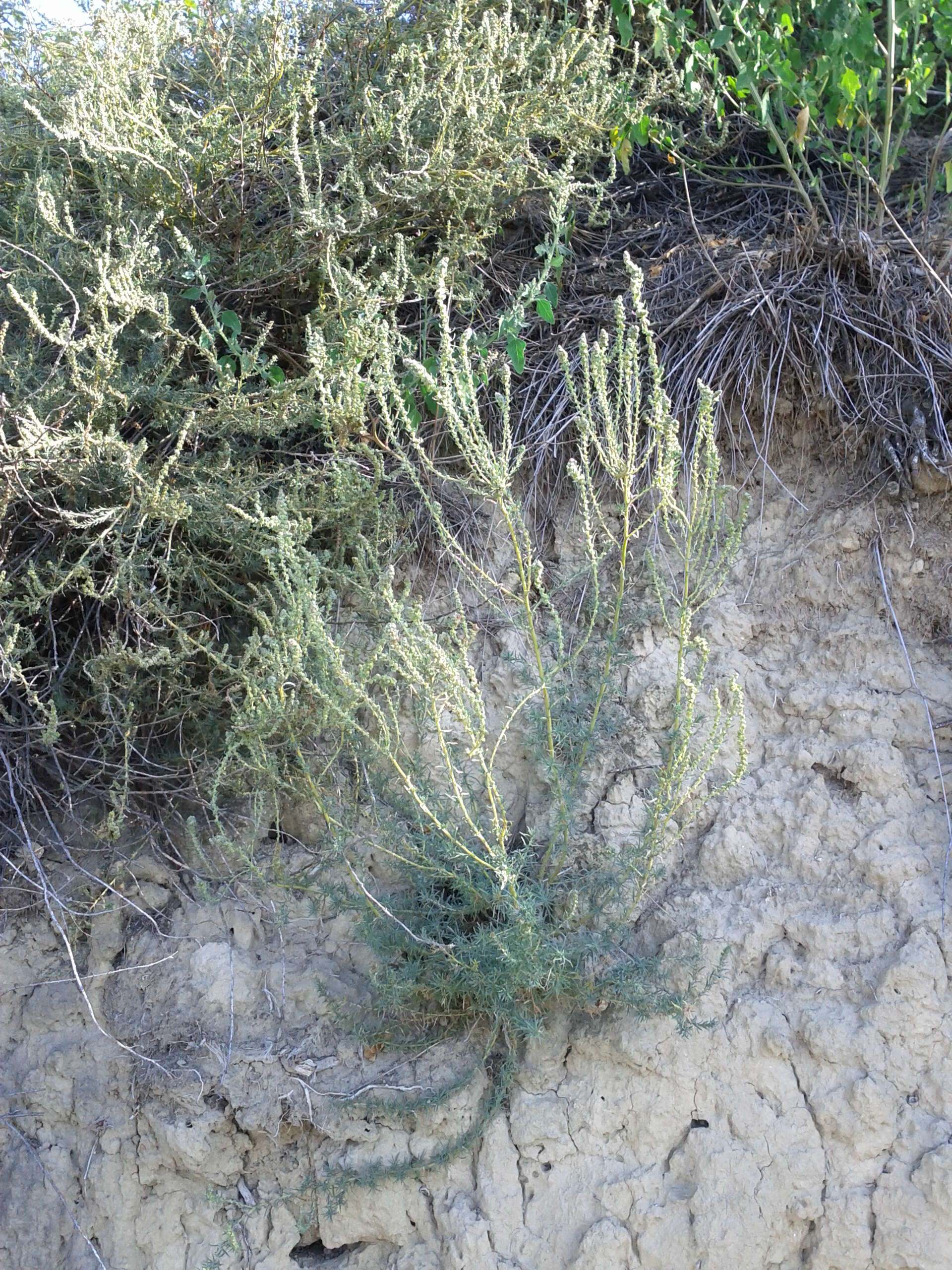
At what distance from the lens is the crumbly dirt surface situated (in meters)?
2.08

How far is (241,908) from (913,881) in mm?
1515

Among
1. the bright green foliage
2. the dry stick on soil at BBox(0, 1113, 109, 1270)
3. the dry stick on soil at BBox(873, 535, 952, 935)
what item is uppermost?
the bright green foliage

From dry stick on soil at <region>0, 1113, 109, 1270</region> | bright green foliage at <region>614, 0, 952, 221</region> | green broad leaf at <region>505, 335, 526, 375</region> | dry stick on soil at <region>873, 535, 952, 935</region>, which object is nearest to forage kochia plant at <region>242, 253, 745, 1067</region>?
green broad leaf at <region>505, 335, 526, 375</region>

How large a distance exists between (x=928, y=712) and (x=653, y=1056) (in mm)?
988

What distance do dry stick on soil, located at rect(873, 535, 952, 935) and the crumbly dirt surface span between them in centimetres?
1

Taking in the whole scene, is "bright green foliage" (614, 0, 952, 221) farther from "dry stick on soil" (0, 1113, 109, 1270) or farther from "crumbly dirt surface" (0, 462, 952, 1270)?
"dry stick on soil" (0, 1113, 109, 1270)

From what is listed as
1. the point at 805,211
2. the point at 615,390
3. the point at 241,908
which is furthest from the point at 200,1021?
the point at 805,211

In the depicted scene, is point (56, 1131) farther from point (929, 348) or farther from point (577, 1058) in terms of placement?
point (929, 348)

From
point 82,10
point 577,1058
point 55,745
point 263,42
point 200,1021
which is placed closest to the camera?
point 577,1058

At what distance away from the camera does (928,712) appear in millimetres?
2436

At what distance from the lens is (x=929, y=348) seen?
8.83 feet

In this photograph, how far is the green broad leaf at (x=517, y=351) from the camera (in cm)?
265

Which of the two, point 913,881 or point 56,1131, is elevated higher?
point 913,881

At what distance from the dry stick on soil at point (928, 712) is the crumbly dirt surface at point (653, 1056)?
0.05 feet
